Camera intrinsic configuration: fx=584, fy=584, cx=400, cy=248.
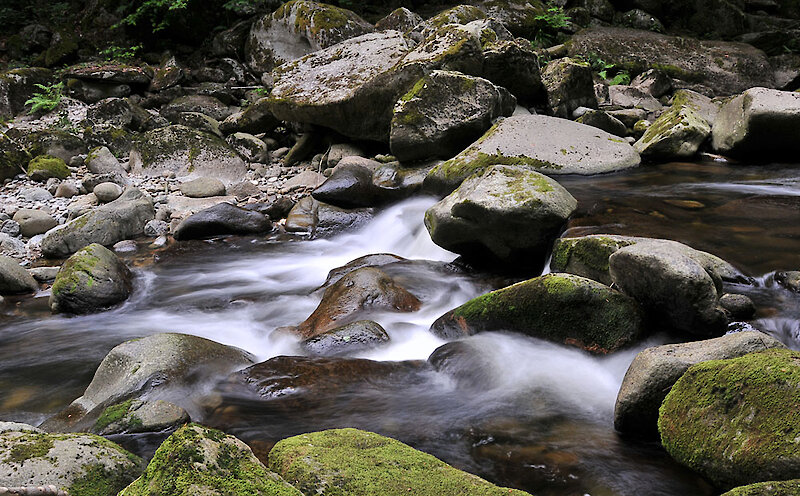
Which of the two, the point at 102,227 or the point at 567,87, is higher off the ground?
the point at 567,87

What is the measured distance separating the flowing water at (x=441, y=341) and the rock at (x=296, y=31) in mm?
6550

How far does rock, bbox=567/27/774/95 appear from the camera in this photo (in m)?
14.9

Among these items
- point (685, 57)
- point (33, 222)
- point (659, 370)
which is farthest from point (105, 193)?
point (685, 57)

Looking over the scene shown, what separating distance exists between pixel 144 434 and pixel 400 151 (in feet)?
20.2

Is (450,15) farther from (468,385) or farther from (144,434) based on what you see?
(144,434)

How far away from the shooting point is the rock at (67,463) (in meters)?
2.40

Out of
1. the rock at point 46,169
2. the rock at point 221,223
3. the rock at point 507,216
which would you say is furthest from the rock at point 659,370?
the rock at point 46,169

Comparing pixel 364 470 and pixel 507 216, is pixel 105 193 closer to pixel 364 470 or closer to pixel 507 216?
pixel 507 216

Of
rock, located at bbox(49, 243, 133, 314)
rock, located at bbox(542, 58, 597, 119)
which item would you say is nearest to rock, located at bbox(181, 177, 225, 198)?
rock, located at bbox(49, 243, 133, 314)

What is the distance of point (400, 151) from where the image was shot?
28.8 feet

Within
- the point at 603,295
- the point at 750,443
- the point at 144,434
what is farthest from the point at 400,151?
the point at 750,443

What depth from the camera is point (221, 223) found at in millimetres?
8750

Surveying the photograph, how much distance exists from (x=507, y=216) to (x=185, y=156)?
8385mm

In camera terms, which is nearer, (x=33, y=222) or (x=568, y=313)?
(x=568, y=313)
